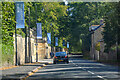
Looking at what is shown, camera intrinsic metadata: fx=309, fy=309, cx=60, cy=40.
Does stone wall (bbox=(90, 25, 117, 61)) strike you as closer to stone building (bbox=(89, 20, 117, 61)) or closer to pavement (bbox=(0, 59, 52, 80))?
stone building (bbox=(89, 20, 117, 61))

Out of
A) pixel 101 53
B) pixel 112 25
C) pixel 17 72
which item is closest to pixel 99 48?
pixel 101 53

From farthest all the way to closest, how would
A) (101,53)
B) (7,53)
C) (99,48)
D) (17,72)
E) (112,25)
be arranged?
(99,48) → (101,53) → (112,25) → (7,53) → (17,72)

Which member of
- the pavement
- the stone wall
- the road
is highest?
the stone wall

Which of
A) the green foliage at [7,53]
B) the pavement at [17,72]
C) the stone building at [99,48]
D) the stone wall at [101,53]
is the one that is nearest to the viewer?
the pavement at [17,72]

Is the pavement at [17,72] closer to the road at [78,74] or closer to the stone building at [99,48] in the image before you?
the road at [78,74]

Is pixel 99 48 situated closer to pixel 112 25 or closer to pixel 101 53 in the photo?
pixel 101 53

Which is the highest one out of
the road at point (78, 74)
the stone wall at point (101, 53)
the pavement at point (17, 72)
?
the stone wall at point (101, 53)

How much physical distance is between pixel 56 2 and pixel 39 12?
5.65 meters

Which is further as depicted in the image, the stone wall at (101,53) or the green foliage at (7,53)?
the stone wall at (101,53)

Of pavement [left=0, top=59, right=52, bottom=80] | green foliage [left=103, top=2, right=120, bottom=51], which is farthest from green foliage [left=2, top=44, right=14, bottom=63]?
green foliage [left=103, top=2, right=120, bottom=51]

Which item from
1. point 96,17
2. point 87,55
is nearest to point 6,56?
point 87,55

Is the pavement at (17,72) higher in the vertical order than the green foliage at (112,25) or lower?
lower

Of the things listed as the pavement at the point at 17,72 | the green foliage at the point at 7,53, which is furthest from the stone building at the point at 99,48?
the pavement at the point at 17,72

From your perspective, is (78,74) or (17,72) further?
(17,72)
